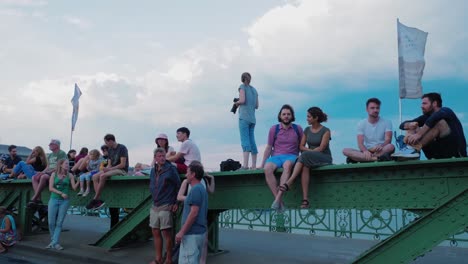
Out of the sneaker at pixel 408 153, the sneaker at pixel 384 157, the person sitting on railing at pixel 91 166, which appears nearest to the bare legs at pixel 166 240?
the person sitting on railing at pixel 91 166

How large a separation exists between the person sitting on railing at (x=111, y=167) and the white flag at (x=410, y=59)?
6985mm

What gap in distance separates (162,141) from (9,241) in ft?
18.2

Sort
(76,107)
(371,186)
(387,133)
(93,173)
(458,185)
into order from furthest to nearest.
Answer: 1. (76,107)
2. (93,173)
3. (387,133)
4. (371,186)
5. (458,185)

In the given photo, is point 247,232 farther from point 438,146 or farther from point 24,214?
point 438,146

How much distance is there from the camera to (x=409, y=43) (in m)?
11.1

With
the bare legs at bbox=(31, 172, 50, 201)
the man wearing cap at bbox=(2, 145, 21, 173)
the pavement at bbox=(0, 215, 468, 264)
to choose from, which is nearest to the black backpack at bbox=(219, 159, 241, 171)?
the pavement at bbox=(0, 215, 468, 264)

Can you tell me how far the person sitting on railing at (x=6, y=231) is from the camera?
10.5 m

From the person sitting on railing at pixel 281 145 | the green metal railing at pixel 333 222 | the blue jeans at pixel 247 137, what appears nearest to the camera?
the person sitting on railing at pixel 281 145

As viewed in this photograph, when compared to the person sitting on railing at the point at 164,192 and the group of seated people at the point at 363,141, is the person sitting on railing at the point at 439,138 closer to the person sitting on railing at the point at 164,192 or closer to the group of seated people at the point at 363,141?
the group of seated people at the point at 363,141

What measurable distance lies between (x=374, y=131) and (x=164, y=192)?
12.6 feet

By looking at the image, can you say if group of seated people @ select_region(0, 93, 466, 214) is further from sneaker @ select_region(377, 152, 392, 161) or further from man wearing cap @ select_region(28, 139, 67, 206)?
man wearing cap @ select_region(28, 139, 67, 206)

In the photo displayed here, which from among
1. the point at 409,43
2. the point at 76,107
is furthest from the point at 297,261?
the point at 76,107

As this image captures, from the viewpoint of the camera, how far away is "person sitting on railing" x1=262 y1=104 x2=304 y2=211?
658 centimetres

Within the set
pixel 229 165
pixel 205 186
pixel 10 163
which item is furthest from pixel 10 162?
pixel 205 186
